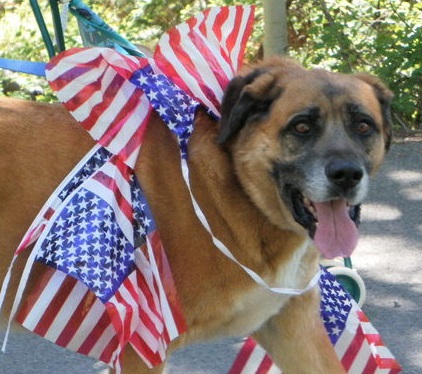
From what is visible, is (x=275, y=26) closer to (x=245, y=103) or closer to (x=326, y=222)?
(x=245, y=103)

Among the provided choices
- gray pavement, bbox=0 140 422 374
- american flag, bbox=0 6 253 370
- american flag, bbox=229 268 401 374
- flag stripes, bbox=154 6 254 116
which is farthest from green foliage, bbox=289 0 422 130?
american flag, bbox=0 6 253 370

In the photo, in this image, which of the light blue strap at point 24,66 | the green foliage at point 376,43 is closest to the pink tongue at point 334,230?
the light blue strap at point 24,66

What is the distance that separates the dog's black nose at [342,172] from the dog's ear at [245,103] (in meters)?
0.34

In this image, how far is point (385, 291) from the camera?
5.54m

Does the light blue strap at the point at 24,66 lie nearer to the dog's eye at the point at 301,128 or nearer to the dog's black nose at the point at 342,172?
the dog's eye at the point at 301,128

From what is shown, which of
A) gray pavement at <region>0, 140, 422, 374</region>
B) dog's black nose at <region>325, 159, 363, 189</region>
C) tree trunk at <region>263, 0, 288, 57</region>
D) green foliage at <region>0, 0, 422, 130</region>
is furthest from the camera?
green foliage at <region>0, 0, 422, 130</region>

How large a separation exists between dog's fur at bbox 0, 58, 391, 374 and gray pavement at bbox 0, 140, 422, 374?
1120mm

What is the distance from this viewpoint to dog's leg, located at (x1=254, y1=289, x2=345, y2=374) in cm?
406

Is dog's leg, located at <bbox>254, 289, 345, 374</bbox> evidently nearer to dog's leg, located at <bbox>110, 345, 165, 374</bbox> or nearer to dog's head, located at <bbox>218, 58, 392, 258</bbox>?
dog's head, located at <bbox>218, 58, 392, 258</bbox>

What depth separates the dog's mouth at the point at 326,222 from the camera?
12.1 feet

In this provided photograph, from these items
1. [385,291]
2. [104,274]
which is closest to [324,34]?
[385,291]

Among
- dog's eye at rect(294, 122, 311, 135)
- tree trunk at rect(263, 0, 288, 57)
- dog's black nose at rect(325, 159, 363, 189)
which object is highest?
dog's eye at rect(294, 122, 311, 135)

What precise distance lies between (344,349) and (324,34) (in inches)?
153

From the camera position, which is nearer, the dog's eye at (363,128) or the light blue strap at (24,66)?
the dog's eye at (363,128)
